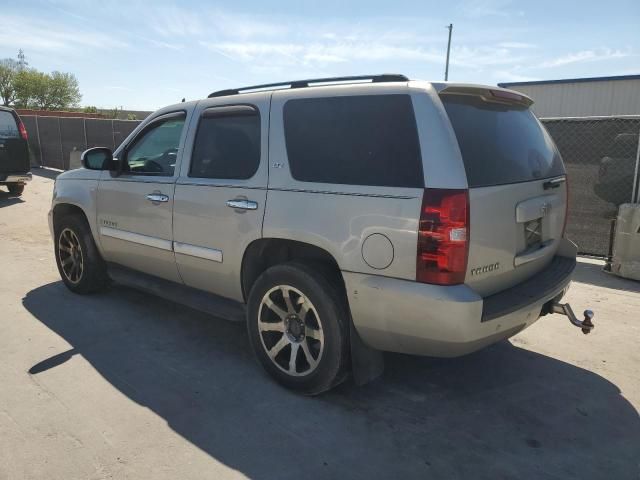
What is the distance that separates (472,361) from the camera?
373 cm

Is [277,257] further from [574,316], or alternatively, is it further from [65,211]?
[65,211]

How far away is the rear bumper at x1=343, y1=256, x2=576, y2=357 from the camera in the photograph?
2.55 m

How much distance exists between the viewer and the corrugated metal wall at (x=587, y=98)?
17.2 m

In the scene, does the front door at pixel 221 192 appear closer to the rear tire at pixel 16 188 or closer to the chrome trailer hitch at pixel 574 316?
the chrome trailer hitch at pixel 574 316

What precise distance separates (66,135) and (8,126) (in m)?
6.93

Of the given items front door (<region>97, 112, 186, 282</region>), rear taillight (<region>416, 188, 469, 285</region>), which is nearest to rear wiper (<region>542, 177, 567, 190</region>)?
rear taillight (<region>416, 188, 469, 285</region>)

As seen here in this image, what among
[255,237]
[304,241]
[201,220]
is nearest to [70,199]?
[201,220]

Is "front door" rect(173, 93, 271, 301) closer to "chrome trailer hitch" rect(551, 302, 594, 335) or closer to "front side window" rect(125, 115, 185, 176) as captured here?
"front side window" rect(125, 115, 185, 176)

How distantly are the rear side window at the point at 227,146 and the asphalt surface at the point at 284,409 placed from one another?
1.39m

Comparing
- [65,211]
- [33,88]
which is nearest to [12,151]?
[65,211]

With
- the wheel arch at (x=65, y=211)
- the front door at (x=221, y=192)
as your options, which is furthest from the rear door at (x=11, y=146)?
the front door at (x=221, y=192)

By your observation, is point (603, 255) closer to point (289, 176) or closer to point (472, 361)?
point (472, 361)

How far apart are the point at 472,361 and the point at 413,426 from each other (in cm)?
105

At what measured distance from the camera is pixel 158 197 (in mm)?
3979
